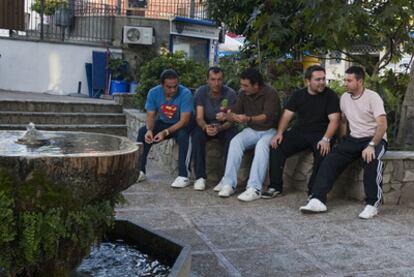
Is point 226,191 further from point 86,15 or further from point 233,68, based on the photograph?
point 86,15

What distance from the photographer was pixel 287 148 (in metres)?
5.83

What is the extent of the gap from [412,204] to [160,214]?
249 centimetres

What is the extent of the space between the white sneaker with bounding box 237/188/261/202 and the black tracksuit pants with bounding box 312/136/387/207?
638 millimetres

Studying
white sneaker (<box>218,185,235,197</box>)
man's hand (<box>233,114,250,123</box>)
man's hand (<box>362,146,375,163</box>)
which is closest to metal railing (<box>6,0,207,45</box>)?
man's hand (<box>233,114,250,123</box>)

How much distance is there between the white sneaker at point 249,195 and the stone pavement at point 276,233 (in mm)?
65

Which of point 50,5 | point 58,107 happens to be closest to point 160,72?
point 58,107

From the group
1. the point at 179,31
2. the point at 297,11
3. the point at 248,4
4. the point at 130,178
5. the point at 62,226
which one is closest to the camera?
the point at 62,226

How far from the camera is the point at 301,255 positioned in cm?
405

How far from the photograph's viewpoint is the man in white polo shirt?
5.15 m

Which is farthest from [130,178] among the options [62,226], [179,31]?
[179,31]

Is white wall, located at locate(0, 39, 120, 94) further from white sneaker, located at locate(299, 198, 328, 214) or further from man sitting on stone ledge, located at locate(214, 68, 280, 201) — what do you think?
white sneaker, located at locate(299, 198, 328, 214)

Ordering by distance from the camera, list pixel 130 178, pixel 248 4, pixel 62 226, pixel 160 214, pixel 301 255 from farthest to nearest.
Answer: pixel 248 4, pixel 160 214, pixel 301 255, pixel 130 178, pixel 62 226

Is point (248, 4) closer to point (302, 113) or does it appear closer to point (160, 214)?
point (302, 113)

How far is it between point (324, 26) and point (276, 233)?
8.08 ft
